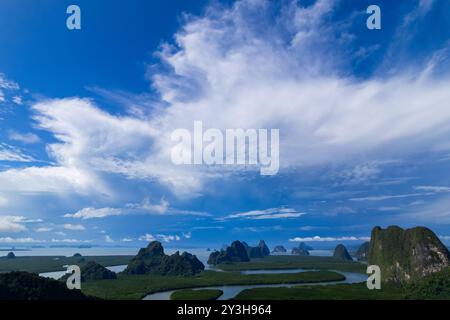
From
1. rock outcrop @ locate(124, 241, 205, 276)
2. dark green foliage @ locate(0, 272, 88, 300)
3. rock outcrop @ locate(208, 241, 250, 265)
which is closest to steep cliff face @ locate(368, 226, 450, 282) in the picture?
rock outcrop @ locate(124, 241, 205, 276)

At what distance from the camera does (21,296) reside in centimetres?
4262

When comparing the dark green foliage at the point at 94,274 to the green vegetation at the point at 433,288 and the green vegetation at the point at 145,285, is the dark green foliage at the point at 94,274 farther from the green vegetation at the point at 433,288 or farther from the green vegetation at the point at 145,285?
the green vegetation at the point at 433,288

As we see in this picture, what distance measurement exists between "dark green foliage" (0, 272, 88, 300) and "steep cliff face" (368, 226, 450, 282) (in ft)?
252

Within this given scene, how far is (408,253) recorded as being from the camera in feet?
289

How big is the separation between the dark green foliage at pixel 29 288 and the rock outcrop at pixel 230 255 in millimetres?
134575

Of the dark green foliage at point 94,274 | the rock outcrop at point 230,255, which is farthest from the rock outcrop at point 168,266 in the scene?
the rock outcrop at point 230,255

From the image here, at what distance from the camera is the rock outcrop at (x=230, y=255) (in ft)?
580

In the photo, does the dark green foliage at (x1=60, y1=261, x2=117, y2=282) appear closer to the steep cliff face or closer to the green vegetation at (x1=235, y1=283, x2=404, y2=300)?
the green vegetation at (x1=235, y1=283, x2=404, y2=300)

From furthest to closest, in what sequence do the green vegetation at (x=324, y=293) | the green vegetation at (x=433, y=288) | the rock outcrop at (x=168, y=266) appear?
the rock outcrop at (x=168, y=266) → the green vegetation at (x=324, y=293) → the green vegetation at (x=433, y=288)

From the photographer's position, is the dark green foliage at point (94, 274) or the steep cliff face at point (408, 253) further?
the dark green foliage at point (94, 274)

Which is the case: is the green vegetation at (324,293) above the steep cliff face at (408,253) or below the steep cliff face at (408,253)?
below

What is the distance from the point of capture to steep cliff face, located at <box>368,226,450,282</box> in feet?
268
